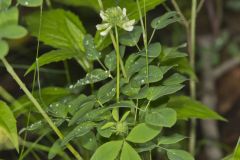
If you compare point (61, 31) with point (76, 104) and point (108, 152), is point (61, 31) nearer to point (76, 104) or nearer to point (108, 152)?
point (76, 104)

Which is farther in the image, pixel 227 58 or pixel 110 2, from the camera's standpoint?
pixel 227 58

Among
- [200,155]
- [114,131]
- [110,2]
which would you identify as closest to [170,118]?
[114,131]

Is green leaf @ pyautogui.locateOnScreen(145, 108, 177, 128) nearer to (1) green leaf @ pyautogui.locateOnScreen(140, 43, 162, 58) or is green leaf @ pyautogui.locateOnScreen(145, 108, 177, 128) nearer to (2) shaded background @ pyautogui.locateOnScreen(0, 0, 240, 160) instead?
(1) green leaf @ pyautogui.locateOnScreen(140, 43, 162, 58)

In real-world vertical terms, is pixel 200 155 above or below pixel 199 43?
below

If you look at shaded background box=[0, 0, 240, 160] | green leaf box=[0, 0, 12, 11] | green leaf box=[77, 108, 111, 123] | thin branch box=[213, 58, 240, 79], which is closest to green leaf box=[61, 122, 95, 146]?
green leaf box=[77, 108, 111, 123]

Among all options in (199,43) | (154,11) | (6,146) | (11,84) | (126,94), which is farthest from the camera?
(199,43)

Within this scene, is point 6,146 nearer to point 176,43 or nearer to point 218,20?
point 176,43
